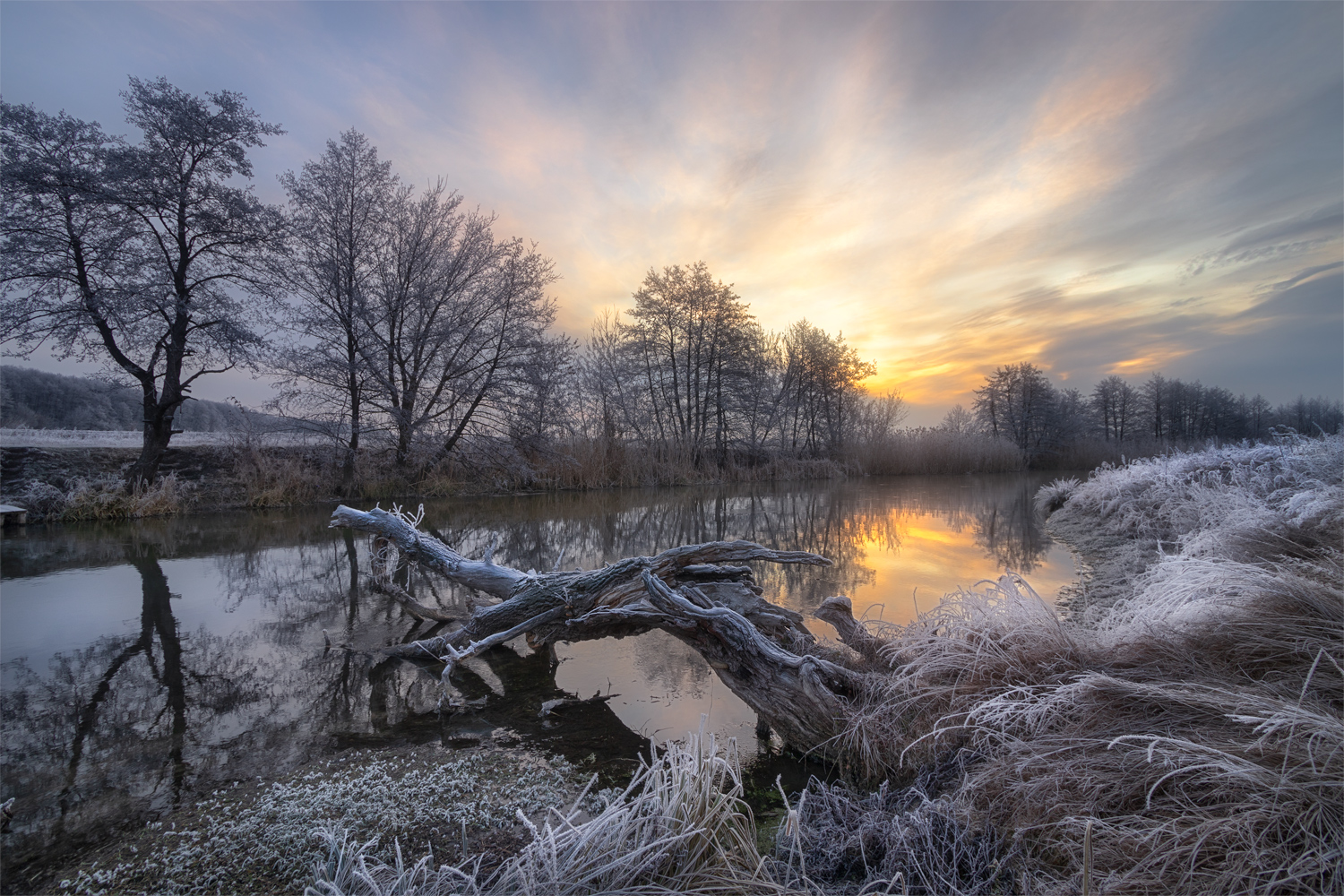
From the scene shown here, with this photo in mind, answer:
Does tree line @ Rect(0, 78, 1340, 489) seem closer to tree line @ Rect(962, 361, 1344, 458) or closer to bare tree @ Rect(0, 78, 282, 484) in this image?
bare tree @ Rect(0, 78, 282, 484)

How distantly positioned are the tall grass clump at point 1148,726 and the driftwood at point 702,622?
251 millimetres

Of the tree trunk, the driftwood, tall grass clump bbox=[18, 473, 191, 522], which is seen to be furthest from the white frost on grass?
the driftwood

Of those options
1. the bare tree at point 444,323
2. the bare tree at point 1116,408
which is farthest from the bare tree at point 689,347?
the bare tree at point 1116,408

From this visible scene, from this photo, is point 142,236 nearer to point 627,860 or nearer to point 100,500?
point 100,500

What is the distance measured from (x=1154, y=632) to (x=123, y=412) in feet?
88.9

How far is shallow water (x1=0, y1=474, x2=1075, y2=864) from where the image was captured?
2.80 metres

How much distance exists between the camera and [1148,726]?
6.66 ft

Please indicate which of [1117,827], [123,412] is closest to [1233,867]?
[1117,827]

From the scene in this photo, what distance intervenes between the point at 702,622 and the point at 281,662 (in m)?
3.15

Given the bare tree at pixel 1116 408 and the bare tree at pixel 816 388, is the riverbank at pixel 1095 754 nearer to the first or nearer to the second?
the bare tree at pixel 816 388

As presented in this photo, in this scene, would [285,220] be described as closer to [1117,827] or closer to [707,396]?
[707,396]

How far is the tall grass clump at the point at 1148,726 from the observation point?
151 centimetres

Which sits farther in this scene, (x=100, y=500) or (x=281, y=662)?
(x=100, y=500)

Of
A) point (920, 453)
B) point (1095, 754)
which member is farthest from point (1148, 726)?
point (920, 453)
